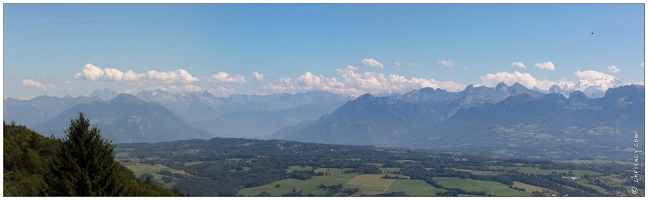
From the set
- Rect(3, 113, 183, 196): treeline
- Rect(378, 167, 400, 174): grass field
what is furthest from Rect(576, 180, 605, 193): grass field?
Rect(3, 113, 183, 196): treeline

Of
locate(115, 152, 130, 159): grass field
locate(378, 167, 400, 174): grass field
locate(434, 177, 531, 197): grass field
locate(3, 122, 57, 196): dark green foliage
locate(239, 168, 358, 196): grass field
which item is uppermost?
locate(3, 122, 57, 196): dark green foliage

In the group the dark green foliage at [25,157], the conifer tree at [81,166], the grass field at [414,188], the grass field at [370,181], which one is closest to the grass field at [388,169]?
the grass field at [370,181]

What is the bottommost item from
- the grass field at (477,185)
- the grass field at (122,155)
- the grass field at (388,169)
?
the grass field at (477,185)

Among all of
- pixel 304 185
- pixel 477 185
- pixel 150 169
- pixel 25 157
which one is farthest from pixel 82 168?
pixel 150 169

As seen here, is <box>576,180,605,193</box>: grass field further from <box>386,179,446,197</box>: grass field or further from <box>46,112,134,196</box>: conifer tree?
<box>46,112,134,196</box>: conifer tree

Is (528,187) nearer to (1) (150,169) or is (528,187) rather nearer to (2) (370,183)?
(2) (370,183)

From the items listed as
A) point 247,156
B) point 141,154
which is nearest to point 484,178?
point 247,156

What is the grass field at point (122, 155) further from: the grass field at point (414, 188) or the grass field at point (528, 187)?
the grass field at point (528, 187)

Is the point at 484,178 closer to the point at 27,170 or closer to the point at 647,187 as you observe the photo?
the point at 27,170
